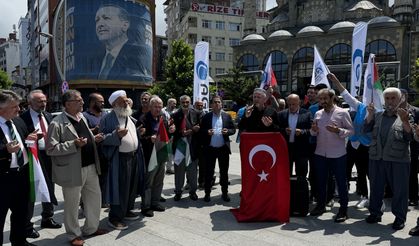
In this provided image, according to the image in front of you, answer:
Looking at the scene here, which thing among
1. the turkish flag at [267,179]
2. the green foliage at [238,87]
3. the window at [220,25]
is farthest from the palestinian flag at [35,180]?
the window at [220,25]

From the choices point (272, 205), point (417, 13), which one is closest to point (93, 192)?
point (272, 205)

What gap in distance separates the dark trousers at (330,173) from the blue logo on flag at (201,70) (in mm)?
4952

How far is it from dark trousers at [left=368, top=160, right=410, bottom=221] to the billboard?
38.9 m

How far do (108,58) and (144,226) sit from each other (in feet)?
127

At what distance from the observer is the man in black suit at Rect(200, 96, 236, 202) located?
682cm

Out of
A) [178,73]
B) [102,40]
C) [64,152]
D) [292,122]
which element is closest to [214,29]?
[102,40]

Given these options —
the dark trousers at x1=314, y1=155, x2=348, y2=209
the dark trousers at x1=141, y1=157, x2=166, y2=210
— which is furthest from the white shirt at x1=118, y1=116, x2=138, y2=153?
the dark trousers at x1=314, y1=155, x2=348, y2=209

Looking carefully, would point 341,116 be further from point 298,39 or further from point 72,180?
point 298,39

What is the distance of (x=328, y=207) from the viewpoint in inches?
253

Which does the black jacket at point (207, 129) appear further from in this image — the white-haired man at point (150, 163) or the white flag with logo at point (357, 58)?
the white flag with logo at point (357, 58)

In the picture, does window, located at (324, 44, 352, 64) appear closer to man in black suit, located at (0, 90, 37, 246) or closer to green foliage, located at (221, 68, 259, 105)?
green foliage, located at (221, 68, 259, 105)

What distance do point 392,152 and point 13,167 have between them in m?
4.86

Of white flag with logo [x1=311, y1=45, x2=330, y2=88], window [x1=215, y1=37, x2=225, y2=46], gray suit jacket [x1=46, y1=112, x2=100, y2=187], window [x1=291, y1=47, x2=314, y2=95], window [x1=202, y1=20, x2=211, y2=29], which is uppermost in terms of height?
window [x1=202, y1=20, x2=211, y2=29]

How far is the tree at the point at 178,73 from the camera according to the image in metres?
35.7
